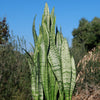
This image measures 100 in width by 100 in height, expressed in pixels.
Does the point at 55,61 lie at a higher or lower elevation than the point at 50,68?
higher

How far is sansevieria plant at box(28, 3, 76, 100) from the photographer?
3.87m

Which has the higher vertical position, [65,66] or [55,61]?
[55,61]

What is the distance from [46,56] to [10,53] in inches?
60.6

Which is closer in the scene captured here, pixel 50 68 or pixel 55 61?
pixel 55 61

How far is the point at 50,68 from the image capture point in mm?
3988

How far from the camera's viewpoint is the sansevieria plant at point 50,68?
387 cm

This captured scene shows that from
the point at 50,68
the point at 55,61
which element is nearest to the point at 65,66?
the point at 55,61

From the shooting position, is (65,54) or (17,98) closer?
(65,54)

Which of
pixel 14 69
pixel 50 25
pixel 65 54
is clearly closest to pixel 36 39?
pixel 50 25

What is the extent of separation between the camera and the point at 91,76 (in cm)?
544

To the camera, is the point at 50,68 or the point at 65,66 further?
the point at 50,68

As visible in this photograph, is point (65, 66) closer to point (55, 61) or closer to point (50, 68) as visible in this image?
point (55, 61)

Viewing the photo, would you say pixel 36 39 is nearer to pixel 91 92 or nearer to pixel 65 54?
pixel 65 54

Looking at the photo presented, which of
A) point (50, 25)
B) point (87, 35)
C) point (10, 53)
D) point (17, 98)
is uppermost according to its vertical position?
point (87, 35)
